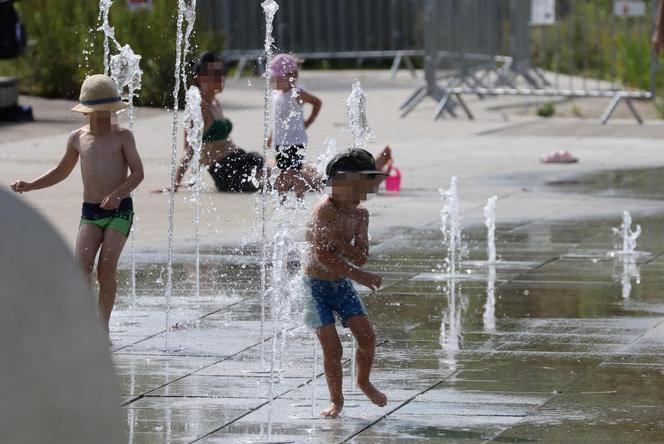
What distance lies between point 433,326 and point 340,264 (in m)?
2.03

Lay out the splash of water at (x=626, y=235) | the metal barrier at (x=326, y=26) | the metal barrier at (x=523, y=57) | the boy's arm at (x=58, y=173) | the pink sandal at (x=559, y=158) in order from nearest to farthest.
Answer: the boy's arm at (x=58, y=173), the splash of water at (x=626, y=235), the pink sandal at (x=559, y=158), the metal barrier at (x=523, y=57), the metal barrier at (x=326, y=26)

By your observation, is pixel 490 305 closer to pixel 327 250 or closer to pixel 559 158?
pixel 327 250

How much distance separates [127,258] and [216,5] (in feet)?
63.6

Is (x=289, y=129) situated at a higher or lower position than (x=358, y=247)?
lower

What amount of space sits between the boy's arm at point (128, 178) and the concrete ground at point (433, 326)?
67cm

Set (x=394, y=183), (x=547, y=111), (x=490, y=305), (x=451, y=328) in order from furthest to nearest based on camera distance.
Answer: (x=547, y=111)
(x=394, y=183)
(x=490, y=305)
(x=451, y=328)

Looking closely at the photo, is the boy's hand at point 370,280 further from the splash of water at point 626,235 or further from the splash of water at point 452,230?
the splash of water at point 626,235

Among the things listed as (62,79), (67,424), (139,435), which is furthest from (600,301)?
(62,79)

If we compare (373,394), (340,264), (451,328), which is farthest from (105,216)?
(373,394)

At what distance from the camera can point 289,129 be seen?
12.0 m

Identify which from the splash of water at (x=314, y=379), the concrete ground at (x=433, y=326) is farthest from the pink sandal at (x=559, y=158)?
the splash of water at (x=314, y=379)

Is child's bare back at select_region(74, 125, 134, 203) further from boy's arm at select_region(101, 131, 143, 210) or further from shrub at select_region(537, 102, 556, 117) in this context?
shrub at select_region(537, 102, 556, 117)

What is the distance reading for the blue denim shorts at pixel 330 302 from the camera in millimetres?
5730

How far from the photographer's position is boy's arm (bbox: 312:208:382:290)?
564 centimetres
